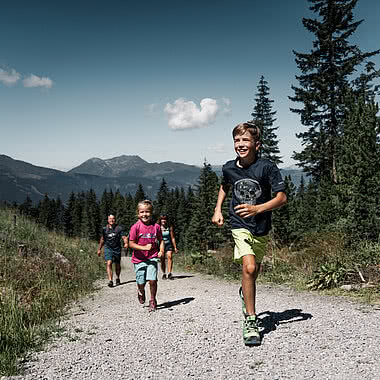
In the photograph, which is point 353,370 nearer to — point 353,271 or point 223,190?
point 223,190

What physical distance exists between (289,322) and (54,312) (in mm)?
3877

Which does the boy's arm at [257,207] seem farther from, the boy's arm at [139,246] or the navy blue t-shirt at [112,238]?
the navy blue t-shirt at [112,238]

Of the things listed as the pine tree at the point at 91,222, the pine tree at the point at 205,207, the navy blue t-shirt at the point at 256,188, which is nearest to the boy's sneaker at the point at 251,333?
the navy blue t-shirt at the point at 256,188

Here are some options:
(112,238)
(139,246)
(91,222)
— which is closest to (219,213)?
(139,246)

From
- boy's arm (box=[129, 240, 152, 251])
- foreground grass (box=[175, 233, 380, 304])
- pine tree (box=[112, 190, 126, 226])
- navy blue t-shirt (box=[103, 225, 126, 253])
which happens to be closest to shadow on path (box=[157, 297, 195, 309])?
boy's arm (box=[129, 240, 152, 251])

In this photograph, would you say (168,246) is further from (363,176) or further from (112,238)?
(363,176)

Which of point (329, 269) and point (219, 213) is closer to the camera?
point (219, 213)

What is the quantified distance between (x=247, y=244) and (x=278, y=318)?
4.80 ft

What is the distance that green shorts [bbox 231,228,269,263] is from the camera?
369cm

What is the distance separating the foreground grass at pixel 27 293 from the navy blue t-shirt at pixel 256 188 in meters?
2.74

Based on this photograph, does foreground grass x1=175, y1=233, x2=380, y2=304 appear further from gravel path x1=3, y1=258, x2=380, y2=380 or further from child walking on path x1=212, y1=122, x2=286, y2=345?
child walking on path x1=212, y1=122, x2=286, y2=345

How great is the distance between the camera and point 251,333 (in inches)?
137

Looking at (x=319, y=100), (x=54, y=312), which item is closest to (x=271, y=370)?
(x=54, y=312)

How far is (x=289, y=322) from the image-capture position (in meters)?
4.20
